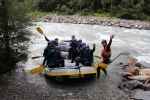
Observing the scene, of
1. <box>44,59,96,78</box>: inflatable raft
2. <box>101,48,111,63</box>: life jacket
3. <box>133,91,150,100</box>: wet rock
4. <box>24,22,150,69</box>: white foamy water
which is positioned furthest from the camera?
<box>24,22,150,69</box>: white foamy water

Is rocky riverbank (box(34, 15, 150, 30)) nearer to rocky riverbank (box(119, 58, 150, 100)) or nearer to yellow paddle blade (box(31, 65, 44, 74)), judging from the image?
rocky riverbank (box(119, 58, 150, 100))

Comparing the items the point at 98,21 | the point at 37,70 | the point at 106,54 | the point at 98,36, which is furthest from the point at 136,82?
the point at 98,21

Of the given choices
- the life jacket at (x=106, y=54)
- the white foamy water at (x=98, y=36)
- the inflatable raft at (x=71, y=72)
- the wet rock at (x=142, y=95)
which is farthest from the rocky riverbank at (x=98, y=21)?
the wet rock at (x=142, y=95)

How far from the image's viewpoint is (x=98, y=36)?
62.8 feet

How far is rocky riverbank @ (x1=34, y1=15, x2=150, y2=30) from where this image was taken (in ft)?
73.5

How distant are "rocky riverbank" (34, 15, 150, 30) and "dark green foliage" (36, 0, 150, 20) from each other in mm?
1298

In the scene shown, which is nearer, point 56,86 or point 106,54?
point 56,86

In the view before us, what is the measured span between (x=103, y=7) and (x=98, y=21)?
11.6 feet

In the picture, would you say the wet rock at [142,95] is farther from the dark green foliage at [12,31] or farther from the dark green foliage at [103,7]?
the dark green foliage at [103,7]

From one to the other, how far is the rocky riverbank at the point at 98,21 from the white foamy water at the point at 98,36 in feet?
2.56

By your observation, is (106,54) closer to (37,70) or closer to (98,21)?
(37,70)

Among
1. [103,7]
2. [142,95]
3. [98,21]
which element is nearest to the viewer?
[142,95]

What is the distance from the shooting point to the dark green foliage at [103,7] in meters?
25.2

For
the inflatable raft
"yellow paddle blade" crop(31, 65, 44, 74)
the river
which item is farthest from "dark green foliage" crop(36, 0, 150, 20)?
"yellow paddle blade" crop(31, 65, 44, 74)
